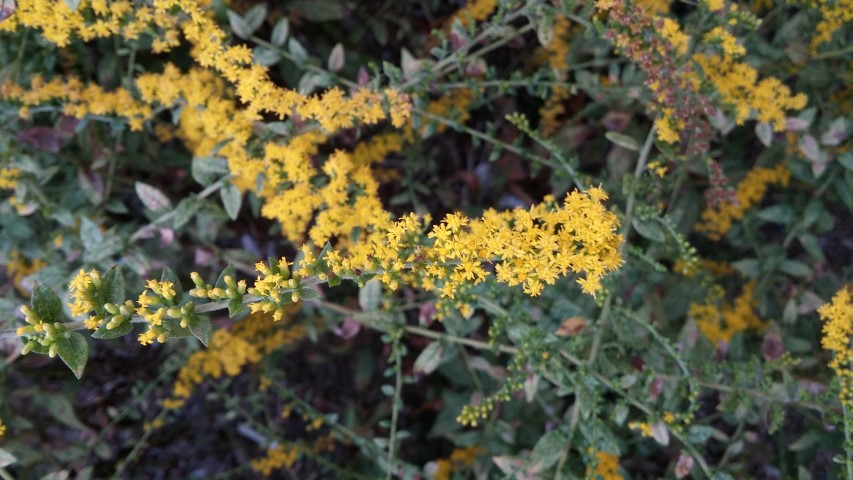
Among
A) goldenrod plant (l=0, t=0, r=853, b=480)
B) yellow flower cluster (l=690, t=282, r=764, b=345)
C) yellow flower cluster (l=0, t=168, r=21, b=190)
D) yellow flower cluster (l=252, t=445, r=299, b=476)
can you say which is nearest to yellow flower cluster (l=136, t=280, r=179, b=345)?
goldenrod plant (l=0, t=0, r=853, b=480)

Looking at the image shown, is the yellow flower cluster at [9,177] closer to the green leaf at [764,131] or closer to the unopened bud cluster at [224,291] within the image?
the unopened bud cluster at [224,291]

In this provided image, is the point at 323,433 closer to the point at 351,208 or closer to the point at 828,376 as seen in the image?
the point at 351,208

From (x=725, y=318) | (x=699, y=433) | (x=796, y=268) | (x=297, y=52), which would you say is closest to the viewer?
(x=699, y=433)

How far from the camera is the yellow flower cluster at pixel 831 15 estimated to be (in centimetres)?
251

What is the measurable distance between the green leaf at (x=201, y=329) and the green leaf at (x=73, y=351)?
30cm

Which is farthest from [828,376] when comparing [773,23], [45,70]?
[45,70]

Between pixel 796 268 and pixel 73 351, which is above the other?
pixel 73 351

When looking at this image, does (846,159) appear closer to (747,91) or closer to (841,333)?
(747,91)

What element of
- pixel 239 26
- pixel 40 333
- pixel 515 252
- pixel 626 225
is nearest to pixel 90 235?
pixel 40 333

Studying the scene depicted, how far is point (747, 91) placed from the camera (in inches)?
110

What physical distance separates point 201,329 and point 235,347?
145 cm

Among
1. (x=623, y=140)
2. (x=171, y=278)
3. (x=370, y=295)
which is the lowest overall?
(x=370, y=295)

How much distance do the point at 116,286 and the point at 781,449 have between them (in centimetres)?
290

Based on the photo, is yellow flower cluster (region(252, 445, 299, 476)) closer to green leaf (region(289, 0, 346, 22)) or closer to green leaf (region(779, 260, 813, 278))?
green leaf (region(289, 0, 346, 22))
